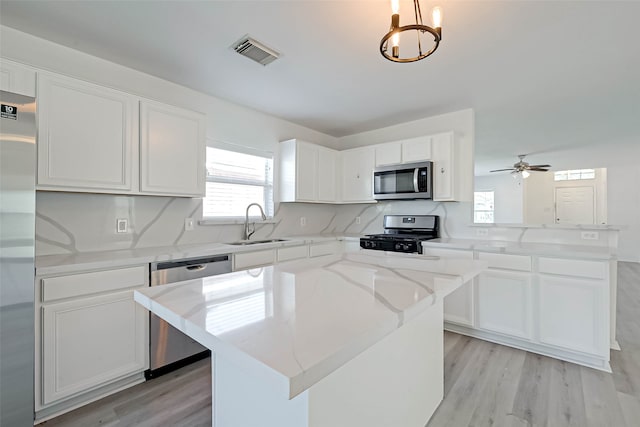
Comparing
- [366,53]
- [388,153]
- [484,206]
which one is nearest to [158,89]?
[366,53]

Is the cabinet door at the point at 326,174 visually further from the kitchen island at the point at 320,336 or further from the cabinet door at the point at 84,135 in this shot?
the kitchen island at the point at 320,336

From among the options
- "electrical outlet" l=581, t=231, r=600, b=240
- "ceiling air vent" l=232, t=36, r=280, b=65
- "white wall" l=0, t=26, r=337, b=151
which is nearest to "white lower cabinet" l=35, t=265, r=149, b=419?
"white wall" l=0, t=26, r=337, b=151

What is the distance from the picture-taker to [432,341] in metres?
1.62

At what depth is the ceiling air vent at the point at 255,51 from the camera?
2006 mm

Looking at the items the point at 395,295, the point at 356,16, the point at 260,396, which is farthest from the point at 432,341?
the point at 356,16

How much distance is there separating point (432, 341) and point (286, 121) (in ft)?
10.0

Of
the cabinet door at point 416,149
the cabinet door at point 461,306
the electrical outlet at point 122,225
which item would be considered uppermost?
the cabinet door at point 416,149

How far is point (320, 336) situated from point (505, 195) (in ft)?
33.0

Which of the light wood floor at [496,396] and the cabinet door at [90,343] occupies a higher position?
the cabinet door at [90,343]

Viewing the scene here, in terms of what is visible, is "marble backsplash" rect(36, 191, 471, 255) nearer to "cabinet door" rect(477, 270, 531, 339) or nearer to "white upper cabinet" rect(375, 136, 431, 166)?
"white upper cabinet" rect(375, 136, 431, 166)

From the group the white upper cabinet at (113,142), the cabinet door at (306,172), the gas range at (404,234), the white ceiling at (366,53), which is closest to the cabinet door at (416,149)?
the white ceiling at (366,53)

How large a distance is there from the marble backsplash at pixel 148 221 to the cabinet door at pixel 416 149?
0.60 m

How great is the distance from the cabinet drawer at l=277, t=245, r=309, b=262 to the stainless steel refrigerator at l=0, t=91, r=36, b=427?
6.03 ft

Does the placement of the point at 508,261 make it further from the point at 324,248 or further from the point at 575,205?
the point at 575,205
